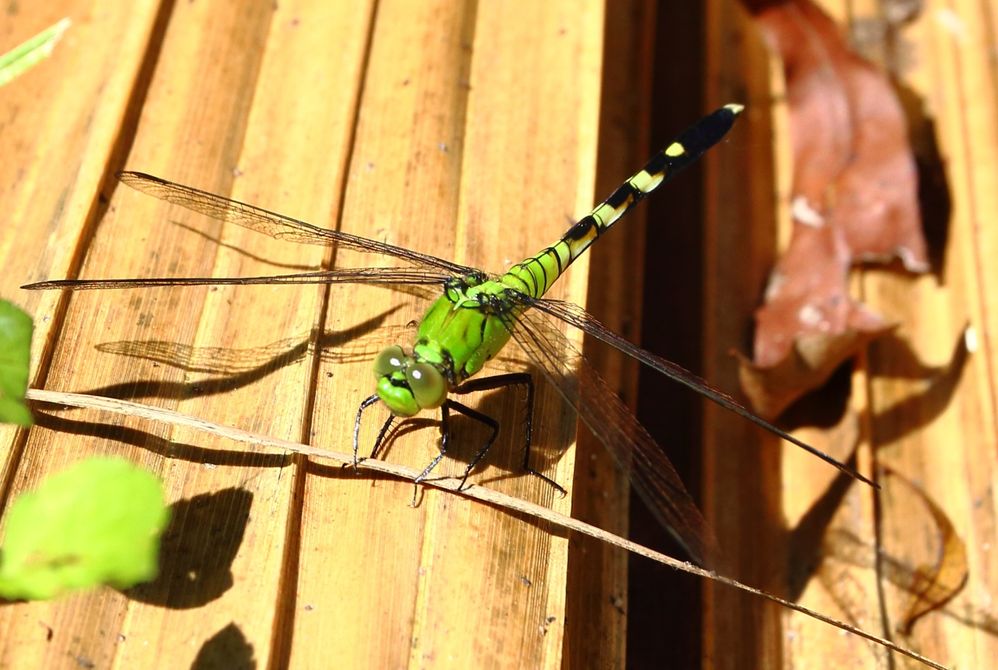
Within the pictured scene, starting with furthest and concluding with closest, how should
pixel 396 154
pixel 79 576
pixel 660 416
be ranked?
pixel 660 416, pixel 396 154, pixel 79 576

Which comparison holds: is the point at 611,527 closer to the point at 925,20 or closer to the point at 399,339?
the point at 399,339

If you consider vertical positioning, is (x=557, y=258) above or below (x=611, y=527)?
above

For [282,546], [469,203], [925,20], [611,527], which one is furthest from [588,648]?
[925,20]

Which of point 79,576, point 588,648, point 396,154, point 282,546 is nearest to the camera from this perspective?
point 79,576

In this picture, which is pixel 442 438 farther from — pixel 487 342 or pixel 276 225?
pixel 276 225

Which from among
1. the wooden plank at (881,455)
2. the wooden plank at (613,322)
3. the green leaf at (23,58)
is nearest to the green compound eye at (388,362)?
the wooden plank at (613,322)

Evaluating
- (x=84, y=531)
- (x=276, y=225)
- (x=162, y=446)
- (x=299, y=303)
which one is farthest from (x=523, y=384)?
(x=84, y=531)
